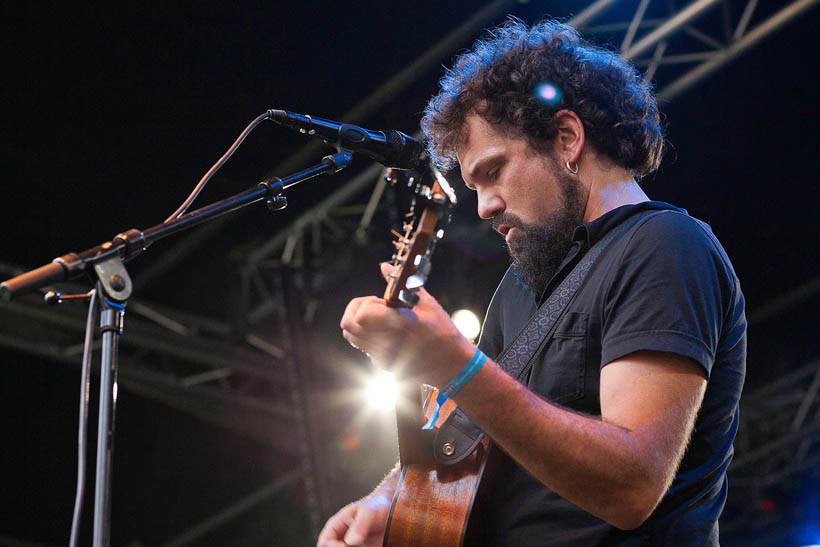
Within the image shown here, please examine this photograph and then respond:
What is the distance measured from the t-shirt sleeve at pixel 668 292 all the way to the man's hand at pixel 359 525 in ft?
2.66

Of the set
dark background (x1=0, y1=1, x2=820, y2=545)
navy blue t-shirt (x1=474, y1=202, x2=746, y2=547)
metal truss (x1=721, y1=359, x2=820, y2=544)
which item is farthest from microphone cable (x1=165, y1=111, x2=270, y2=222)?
metal truss (x1=721, y1=359, x2=820, y2=544)

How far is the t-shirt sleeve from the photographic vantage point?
1.65m

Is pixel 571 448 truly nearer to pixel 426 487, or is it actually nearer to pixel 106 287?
pixel 426 487

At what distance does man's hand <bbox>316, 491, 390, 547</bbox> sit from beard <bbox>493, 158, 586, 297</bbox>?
759mm

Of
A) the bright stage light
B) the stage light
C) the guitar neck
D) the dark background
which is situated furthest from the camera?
the bright stage light

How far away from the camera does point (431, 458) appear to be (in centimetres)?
206

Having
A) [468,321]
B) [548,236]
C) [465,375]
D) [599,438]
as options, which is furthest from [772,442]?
[465,375]

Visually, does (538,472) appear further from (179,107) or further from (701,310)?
(179,107)

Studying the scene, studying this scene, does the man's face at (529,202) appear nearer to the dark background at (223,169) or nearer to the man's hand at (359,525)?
the man's hand at (359,525)

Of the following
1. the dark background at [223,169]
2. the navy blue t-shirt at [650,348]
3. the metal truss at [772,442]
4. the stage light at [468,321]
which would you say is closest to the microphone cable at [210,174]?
the navy blue t-shirt at [650,348]

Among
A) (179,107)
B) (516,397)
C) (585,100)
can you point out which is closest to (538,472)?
(516,397)

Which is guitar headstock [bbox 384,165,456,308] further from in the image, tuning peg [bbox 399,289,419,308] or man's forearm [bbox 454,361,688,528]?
man's forearm [bbox 454,361,688,528]

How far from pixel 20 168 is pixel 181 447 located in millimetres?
3818

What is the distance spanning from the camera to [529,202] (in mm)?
2295
